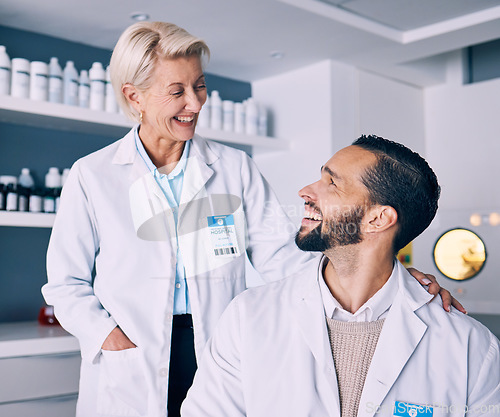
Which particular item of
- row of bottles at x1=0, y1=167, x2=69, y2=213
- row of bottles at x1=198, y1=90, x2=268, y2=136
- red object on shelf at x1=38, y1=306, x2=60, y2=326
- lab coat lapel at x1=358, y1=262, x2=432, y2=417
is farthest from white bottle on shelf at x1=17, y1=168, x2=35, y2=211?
lab coat lapel at x1=358, y1=262, x2=432, y2=417

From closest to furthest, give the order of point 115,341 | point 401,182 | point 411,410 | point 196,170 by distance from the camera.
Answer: point 411,410
point 401,182
point 115,341
point 196,170

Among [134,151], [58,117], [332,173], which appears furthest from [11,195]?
[332,173]

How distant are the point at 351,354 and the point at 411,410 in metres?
0.14

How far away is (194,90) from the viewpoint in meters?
1.47

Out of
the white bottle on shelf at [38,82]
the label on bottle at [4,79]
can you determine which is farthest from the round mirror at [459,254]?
the label on bottle at [4,79]

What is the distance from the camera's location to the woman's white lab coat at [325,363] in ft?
3.58

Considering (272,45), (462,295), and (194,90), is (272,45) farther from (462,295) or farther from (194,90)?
(462,295)

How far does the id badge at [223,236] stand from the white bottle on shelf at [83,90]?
1.08 meters

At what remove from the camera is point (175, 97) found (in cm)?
144

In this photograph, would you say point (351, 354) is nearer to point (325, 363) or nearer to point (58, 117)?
point (325, 363)

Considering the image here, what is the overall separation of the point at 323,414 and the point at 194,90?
2.62 ft

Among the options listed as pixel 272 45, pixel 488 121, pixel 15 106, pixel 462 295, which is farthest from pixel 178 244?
pixel 488 121

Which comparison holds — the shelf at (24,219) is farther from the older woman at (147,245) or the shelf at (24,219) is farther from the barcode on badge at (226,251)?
the barcode on badge at (226,251)

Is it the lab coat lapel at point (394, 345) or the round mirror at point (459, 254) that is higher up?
the round mirror at point (459, 254)
